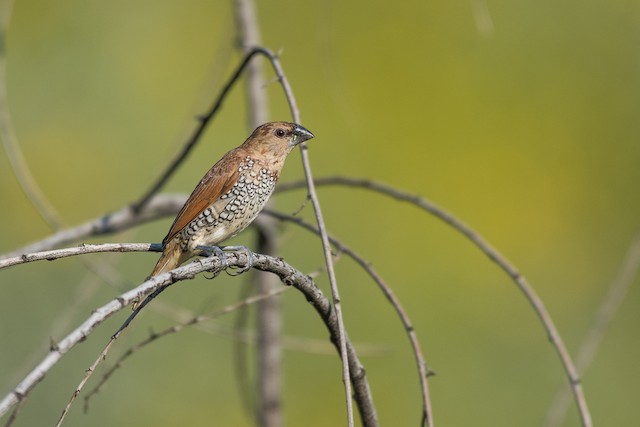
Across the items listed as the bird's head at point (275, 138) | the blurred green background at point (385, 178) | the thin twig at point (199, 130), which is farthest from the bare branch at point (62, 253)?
the blurred green background at point (385, 178)

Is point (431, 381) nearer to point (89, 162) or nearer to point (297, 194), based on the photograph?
point (297, 194)

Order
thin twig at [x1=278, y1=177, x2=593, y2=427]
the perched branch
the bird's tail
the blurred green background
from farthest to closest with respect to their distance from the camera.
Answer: the blurred green background
the perched branch
the bird's tail
thin twig at [x1=278, y1=177, x2=593, y2=427]

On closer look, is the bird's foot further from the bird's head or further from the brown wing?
the bird's head

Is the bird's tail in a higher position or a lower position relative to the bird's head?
lower

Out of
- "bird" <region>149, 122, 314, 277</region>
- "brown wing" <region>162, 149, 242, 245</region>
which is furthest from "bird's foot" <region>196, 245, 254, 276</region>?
"brown wing" <region>162, 149, 242, 245</region>

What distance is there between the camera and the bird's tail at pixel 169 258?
3.73 meters

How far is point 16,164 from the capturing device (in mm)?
3980

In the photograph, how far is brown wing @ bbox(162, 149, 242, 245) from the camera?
384 centimetres

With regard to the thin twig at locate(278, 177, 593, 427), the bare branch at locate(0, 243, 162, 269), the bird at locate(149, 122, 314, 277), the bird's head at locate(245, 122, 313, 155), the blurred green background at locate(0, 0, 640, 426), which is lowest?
the bare branch at locate(0, 243, 162, 269)

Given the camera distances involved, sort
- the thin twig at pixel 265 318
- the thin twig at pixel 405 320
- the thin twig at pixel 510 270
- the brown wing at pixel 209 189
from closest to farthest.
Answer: the thin twig at pixel 405 320, the thin twig at pixel 510 270, the brown wing at pixel 209 189, the thin twig at pixel 265 318

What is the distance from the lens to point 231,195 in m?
3.95

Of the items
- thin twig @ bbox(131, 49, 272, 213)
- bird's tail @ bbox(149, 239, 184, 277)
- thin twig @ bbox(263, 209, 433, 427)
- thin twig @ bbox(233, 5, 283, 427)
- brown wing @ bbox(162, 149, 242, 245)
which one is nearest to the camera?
thin twig @ bbox(263, 209, 433, 427)

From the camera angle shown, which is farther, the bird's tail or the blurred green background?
the blurred green background

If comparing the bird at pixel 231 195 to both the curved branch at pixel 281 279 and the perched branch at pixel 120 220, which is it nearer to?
the perched branch at pixel 120 220
